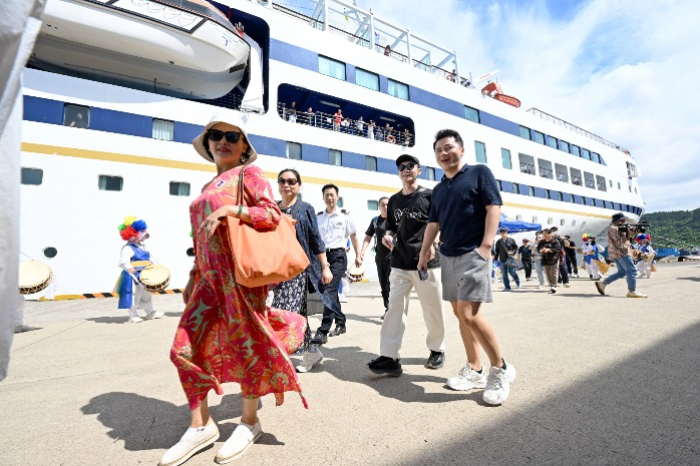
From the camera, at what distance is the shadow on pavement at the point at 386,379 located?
87.7 inches

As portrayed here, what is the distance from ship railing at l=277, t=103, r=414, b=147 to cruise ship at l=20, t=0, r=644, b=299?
0.11 m

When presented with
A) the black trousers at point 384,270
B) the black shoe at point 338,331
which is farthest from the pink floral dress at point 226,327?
the black trousers at point 384,270

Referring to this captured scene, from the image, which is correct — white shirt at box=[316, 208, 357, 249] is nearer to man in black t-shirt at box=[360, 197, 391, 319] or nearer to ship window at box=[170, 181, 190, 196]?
man in black t-shirt at box=[360, 197, 391, 319]

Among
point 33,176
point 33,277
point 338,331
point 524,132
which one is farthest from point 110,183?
point 524,132

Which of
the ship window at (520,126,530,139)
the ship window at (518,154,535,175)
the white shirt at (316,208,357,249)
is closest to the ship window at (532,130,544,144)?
the ship window at (520,126,530,139)

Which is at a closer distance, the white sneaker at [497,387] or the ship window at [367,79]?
the white sneaker at [497,387]

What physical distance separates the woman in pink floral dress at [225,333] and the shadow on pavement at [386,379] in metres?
0.96

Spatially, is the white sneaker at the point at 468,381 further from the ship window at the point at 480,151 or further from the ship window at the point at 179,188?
the ship window at the point at 480,151

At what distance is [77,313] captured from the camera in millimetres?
6449

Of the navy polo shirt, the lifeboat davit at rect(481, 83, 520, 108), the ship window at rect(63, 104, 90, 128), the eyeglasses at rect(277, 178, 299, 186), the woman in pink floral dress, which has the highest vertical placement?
the lifeboat davit at rect(481, 83, 520, 108)

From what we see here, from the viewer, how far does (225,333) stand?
1.67 metres

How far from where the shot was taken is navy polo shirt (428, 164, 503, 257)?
7.44ft

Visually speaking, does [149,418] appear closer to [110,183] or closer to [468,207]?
[468,207]

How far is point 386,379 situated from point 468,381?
0.65 metres
